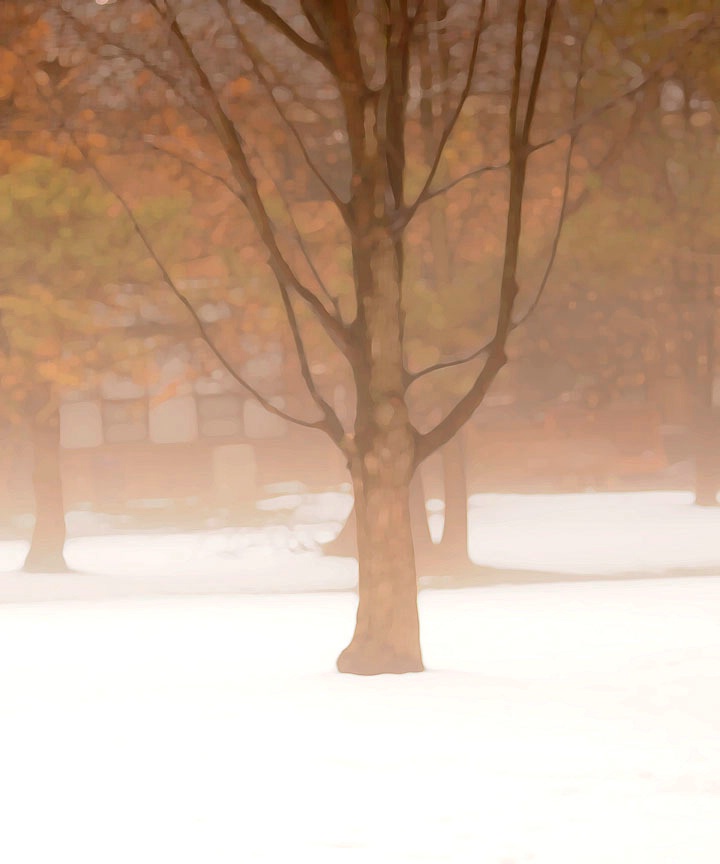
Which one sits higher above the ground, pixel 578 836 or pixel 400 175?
pixel 400 175

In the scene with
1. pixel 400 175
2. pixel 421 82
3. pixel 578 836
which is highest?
pixel 421 82

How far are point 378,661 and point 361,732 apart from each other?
202 cm

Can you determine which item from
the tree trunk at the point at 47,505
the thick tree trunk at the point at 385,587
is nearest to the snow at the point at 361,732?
the thick tree trunk at the point at 385,587

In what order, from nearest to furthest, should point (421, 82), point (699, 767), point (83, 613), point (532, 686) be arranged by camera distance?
point (699, 767) → point (532, 686) → point (83, 613) → point (421, 82)

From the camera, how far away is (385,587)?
10.5 m

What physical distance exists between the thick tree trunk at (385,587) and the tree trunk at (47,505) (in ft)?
35.4

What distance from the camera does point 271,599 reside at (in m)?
16.4

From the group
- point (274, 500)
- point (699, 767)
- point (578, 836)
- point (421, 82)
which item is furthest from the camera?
point (274, 500)

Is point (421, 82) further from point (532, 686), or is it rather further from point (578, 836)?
point (578, 836)

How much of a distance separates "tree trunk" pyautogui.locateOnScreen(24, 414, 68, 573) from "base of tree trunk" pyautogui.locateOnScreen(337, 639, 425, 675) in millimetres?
10780

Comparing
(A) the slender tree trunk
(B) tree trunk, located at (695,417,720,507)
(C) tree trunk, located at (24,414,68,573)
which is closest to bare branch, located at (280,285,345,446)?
(A) the slender tree trunk

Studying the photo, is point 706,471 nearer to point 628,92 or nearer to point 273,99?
point 628,92

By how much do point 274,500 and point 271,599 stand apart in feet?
52.5

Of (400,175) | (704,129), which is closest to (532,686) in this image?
(400,175)
